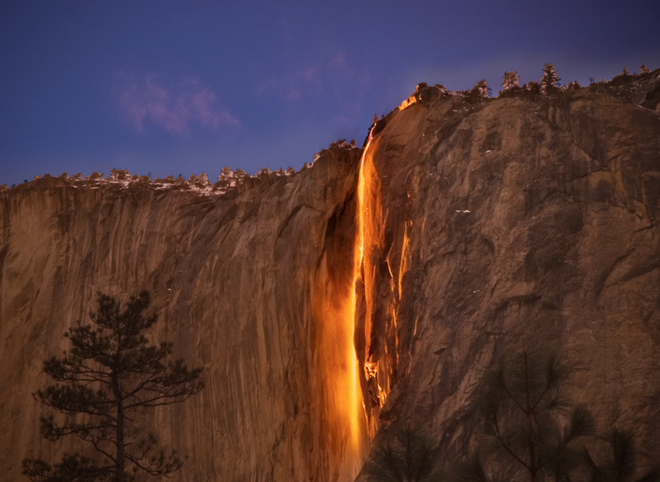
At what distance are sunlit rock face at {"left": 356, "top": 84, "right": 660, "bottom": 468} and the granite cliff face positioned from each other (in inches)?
1.6

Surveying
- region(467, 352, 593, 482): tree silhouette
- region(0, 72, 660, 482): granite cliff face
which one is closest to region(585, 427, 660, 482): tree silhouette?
region(467, 352, 593, 482): tree silhouette

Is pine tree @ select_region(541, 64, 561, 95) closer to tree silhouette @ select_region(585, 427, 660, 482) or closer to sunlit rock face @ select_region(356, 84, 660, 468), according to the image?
sunlit rock face @ select_region(356, 84, 660, 468)

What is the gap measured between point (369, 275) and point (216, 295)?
7195mm

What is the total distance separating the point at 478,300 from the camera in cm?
1622

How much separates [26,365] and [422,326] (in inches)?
645

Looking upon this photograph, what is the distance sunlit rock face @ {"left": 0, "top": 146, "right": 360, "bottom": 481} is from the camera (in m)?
23.1

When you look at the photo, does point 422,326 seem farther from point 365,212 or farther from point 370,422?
point 365,212

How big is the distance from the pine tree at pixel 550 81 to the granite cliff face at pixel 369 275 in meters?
0.81

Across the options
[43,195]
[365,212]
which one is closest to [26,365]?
[43,195]

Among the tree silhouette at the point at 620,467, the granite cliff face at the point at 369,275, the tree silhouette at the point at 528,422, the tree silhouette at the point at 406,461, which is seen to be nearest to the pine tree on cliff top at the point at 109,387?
the granite cliff face at the point at 369,275

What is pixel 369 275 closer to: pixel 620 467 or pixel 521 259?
pixel 521 259

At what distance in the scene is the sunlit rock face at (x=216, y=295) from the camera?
23.1 metres

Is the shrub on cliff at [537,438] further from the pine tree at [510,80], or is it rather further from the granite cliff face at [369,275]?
the pine tree at [510,80]

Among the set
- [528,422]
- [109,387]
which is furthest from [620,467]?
[109,387]
